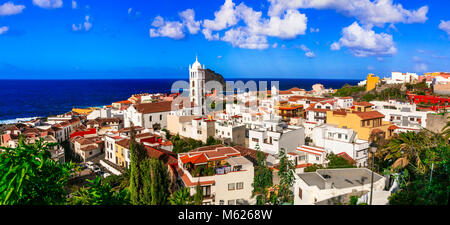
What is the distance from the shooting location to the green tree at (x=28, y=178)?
8.91ft

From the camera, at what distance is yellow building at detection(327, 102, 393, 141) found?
14180 millimetres

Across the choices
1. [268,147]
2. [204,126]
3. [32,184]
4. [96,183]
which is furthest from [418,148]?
[204,126]

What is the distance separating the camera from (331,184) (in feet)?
20.3

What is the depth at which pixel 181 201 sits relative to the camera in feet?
19.3

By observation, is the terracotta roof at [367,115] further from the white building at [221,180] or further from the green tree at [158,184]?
the green tree at [158,184]

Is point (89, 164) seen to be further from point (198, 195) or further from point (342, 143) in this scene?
point (342, 143)

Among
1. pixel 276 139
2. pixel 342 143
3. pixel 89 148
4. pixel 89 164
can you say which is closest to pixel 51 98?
pixel 89 148

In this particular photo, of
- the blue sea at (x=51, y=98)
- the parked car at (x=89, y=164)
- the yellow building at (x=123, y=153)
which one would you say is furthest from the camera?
the blue sea at (x=51, y=98)

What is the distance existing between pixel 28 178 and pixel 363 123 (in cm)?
1452

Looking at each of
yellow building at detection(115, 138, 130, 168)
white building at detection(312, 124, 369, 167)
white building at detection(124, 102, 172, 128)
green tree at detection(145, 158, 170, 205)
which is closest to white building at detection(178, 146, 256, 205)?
green tree at detection(145, 158, 170, 205)

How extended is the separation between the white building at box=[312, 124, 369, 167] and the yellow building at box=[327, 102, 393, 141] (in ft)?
2.66

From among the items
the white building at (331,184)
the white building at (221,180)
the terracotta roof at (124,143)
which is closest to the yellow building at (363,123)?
the white building at (331,184)

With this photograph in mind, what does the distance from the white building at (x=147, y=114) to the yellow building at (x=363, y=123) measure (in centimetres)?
1230
